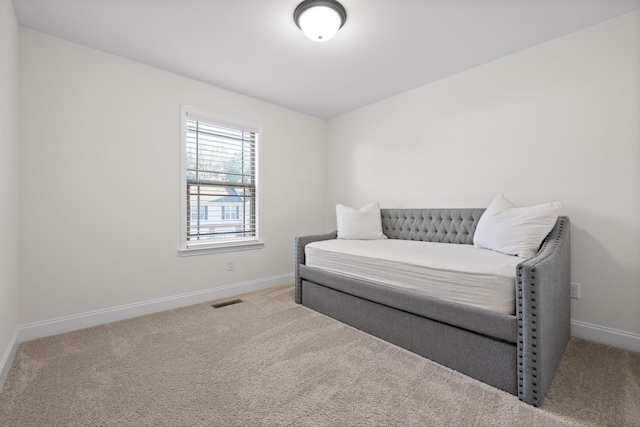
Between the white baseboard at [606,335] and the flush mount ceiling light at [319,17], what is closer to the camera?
the flush mount ceiling light at [319,17]

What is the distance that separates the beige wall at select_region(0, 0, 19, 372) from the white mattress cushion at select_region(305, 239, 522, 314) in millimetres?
2226

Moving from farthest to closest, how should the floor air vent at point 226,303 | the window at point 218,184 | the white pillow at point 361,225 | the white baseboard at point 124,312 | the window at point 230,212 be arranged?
the window at point 230,212 → the white pillow at point 361,225 → the window at point 218,184 → the floor air vent at point 226,303 → the white baseboard at point 124,312

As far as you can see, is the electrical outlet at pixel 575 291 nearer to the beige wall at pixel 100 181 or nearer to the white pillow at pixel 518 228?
the white pillow at pixel 518 228

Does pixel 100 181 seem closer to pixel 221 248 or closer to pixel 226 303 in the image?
pixel 221 248

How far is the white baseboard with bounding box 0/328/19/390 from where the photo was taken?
1619 millimetres

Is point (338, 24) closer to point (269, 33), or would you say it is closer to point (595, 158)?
point (269, 33)

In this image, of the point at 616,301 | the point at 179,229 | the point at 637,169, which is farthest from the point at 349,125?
the point at 616,301

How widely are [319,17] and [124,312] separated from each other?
294 cm

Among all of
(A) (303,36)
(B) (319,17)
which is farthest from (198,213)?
(B) (319,17)

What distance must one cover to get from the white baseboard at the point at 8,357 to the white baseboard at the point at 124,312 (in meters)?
0.11

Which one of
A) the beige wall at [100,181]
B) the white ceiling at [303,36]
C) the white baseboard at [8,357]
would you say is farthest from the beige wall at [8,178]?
the white ceiling at [303,36]

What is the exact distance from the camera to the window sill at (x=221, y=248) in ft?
9.65

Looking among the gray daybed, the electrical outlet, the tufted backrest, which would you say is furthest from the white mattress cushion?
the electrical outlet

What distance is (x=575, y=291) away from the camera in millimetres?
2178
